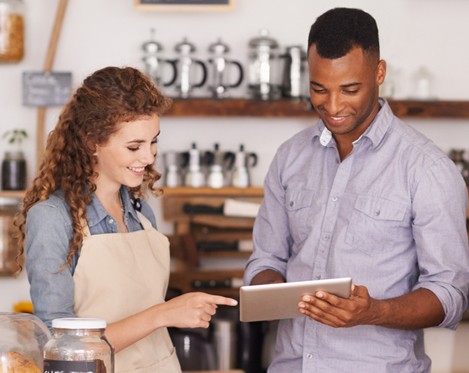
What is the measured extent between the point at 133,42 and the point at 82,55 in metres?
0.26

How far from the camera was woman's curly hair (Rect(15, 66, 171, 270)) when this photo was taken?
2.19m

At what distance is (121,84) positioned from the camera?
2.23 metres

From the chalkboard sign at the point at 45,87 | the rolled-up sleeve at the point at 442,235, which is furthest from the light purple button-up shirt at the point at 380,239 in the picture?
the chalkboard sign at the point at 45,87

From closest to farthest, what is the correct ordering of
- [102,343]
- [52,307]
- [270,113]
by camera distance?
[102,343], [52,307], [270,113]

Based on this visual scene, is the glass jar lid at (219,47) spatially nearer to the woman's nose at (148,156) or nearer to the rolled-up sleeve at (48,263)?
the woman's nose at (148,156)

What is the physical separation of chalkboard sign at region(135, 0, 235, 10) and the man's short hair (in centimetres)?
221

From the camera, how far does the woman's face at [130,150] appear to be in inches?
86.4

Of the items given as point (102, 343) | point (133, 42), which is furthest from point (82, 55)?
point (102, 343)

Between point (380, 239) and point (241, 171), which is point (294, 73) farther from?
point (380, 239)

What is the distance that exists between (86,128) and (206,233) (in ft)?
7.76

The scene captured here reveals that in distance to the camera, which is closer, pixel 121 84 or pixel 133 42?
pixel 121 84

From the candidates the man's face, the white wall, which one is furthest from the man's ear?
the white wall

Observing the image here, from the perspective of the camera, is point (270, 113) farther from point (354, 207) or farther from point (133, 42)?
point (354, 207)

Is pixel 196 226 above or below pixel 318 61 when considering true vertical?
below
